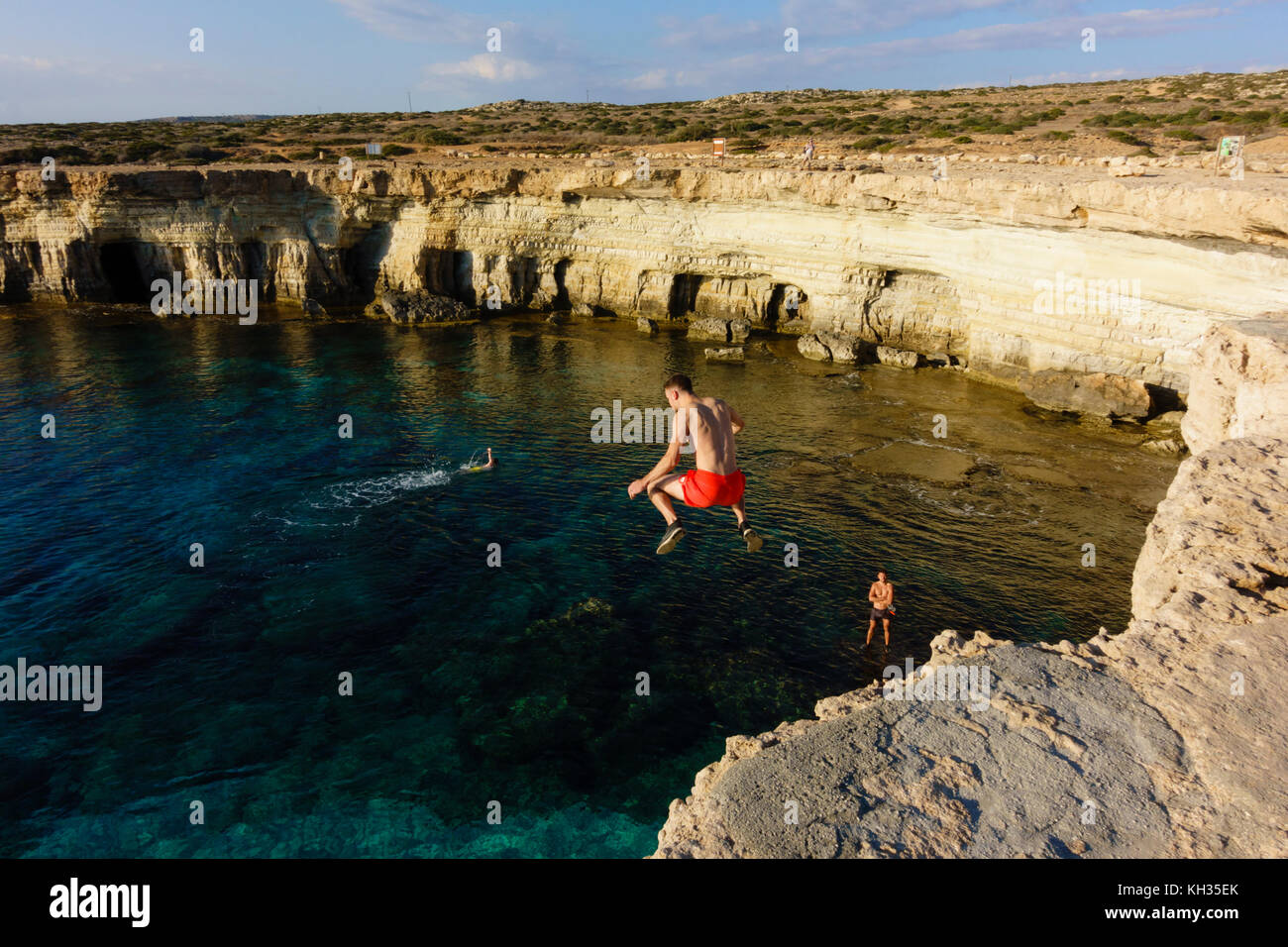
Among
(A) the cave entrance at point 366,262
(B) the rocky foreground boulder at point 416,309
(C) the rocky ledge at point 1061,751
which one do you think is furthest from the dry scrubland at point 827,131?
(C) the rocky ledge at point 1061,751

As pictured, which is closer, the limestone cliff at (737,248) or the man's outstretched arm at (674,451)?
the man's outstretched arm at (674,451)

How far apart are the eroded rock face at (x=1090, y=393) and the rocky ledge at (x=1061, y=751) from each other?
2079 centimetres

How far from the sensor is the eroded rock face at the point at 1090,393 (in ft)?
93.9

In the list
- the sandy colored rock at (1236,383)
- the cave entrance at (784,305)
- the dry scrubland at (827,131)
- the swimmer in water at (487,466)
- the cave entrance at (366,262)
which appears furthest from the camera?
the cave entrance at (366,262)

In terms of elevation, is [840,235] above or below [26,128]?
below

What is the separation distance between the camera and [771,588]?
63.5 feet

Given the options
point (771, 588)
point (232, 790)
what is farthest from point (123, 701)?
point (771, 588)

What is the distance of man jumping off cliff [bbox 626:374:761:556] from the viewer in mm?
Answer: 9203

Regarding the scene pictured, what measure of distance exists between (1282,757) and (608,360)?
33.6 metres

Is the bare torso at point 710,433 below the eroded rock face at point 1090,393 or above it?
above

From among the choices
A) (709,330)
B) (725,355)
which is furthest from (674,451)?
(709,330)

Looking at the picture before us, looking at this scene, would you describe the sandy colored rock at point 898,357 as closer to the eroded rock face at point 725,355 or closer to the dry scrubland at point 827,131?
the eroded rock face at point 725,355

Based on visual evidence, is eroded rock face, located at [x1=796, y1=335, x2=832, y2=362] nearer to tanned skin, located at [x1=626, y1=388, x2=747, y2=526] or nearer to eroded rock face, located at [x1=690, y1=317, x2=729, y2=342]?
eroded rock face, located at [x1=690, y1=317, x2=729, y2=342]
